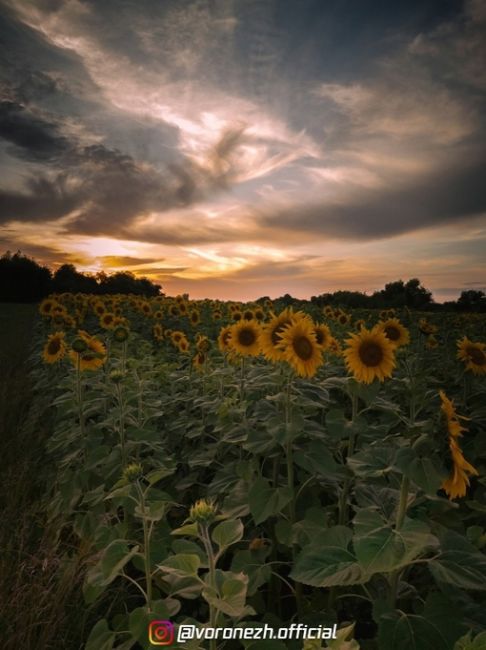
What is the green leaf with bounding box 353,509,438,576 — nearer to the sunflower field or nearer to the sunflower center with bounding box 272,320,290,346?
the sunflower field

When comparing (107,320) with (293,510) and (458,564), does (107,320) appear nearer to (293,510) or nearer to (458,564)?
(293,510)

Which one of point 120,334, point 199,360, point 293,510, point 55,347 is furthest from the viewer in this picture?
point 55,347

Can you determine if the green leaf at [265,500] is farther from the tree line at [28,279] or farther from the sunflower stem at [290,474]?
the tree line at [28,279]

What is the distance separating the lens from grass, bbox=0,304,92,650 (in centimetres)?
252

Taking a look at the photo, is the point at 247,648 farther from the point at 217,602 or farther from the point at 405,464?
the point at 405,464

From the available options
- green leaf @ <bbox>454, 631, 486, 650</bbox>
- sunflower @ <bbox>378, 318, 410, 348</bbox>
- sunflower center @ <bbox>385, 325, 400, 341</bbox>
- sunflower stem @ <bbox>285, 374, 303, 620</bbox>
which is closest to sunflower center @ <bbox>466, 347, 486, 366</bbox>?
sunflower @ <bbox>378, 318, 410, 348</bbox>

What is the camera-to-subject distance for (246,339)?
405 centimetres

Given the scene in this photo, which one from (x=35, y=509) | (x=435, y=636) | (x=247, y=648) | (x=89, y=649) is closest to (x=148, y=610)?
(x=89, y=649)

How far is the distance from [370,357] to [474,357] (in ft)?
5.92

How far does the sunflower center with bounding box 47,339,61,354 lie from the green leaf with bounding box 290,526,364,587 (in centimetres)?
466

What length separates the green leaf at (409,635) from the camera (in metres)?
1.53

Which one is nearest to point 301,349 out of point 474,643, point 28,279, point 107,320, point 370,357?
point 370,357

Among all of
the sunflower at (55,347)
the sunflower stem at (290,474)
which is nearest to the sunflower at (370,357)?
the sunflower stem at (290,474)

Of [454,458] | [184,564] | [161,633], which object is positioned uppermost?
[454,458]
